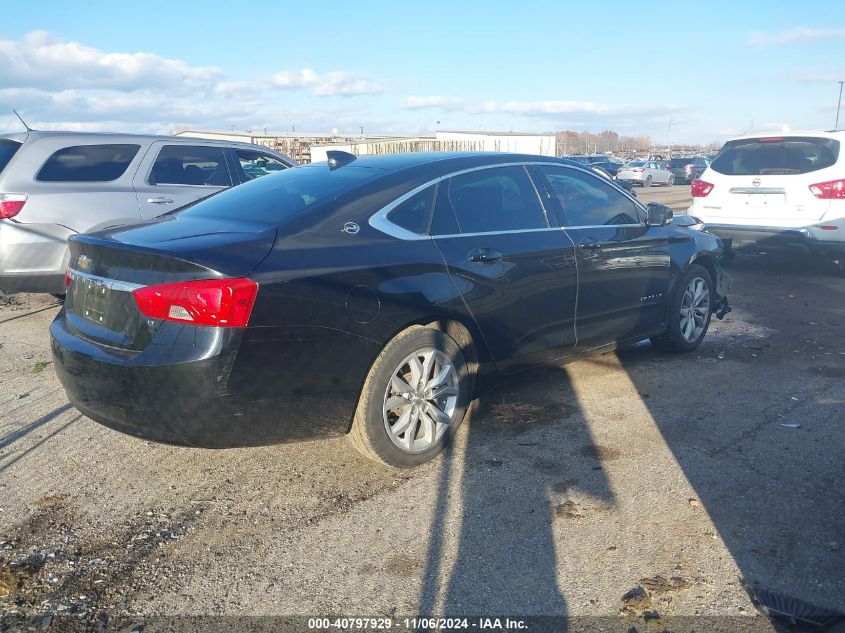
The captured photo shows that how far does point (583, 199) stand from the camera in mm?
5340

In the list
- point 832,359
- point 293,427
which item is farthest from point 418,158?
point 832,359

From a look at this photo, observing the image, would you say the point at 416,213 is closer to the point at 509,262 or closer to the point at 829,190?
the point at 509,262

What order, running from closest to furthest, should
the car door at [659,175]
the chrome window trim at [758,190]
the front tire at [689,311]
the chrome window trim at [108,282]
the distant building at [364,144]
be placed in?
the chrome window trim at [108,282], the front tire at [689,311], the chrome window trim at [758,190], the distant building at [364,144], the car door at [659,175]

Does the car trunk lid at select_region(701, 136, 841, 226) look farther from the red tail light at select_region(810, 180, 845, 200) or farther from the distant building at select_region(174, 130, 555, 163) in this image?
the distant building at select_region(174, 130, 555, 163)

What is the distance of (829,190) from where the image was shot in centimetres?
920

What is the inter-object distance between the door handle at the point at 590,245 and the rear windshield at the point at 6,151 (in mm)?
5166

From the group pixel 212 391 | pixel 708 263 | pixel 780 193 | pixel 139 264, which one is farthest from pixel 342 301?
pixel 780 193

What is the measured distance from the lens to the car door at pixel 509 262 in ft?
14.2

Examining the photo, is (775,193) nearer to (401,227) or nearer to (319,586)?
(401,227)

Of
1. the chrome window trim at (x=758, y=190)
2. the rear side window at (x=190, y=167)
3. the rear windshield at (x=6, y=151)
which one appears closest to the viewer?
the rear windshield at (x=6, y=151)

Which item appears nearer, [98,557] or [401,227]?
[98,557]

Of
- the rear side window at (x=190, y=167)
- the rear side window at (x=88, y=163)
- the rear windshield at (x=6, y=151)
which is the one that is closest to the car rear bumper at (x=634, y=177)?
the rear side window at (x=190, y=167)

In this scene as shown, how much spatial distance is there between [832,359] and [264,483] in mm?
4768

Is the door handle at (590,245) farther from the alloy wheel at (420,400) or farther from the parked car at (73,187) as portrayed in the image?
the parked car at (73,187)
